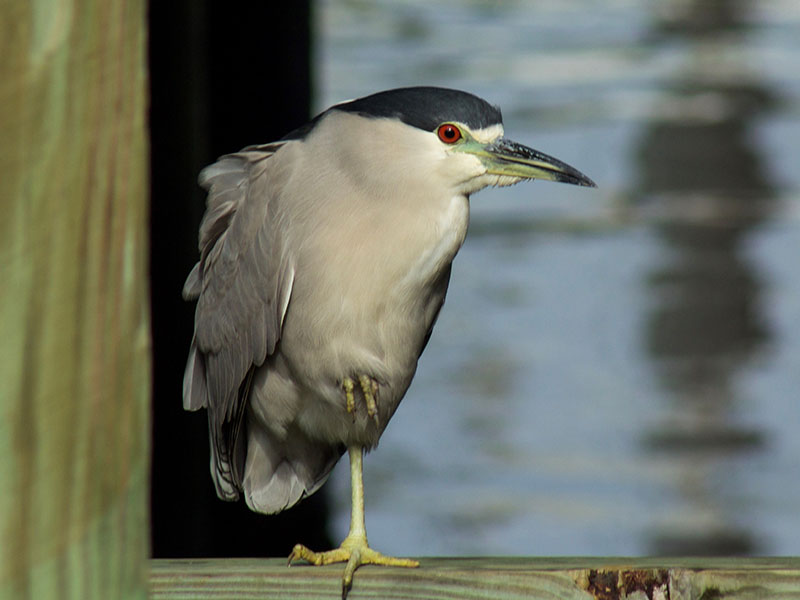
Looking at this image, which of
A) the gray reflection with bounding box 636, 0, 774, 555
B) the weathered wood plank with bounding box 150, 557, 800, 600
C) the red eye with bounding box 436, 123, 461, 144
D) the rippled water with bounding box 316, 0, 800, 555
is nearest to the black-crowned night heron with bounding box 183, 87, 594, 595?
the red eye with bounding box 436, 123, 461, 144

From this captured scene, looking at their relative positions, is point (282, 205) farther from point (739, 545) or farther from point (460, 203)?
point (739, 545)

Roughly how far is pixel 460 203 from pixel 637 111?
232cm

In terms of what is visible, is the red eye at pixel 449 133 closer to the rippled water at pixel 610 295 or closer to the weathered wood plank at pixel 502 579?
the weathered wood plank at pixel 502 579

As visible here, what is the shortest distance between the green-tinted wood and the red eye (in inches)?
42.3

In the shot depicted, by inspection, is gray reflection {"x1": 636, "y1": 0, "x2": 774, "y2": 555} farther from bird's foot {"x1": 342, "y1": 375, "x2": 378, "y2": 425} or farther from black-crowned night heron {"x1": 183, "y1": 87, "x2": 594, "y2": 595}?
bird's foot {"x1": 342, "y1": 375, "x2": 378, "y2": 425}

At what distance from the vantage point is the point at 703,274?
383cm

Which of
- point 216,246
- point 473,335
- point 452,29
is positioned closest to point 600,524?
point 473,335

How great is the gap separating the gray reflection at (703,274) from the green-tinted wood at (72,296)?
11.1ft

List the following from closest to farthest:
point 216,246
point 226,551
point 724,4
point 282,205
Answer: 1. point 282,205
2. point 216,246
3. point 226,551
4. point 724,4

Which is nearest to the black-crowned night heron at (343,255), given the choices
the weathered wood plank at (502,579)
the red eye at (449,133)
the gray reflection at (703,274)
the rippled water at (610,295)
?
the red eye at (449,133)

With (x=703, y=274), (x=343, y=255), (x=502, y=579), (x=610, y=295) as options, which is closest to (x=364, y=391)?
(x=343, y=255)

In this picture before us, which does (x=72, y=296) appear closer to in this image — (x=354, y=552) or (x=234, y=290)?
(x=354, y=552)

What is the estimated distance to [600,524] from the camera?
390cm

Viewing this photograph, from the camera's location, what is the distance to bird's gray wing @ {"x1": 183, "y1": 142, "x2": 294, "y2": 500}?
1.78 m
